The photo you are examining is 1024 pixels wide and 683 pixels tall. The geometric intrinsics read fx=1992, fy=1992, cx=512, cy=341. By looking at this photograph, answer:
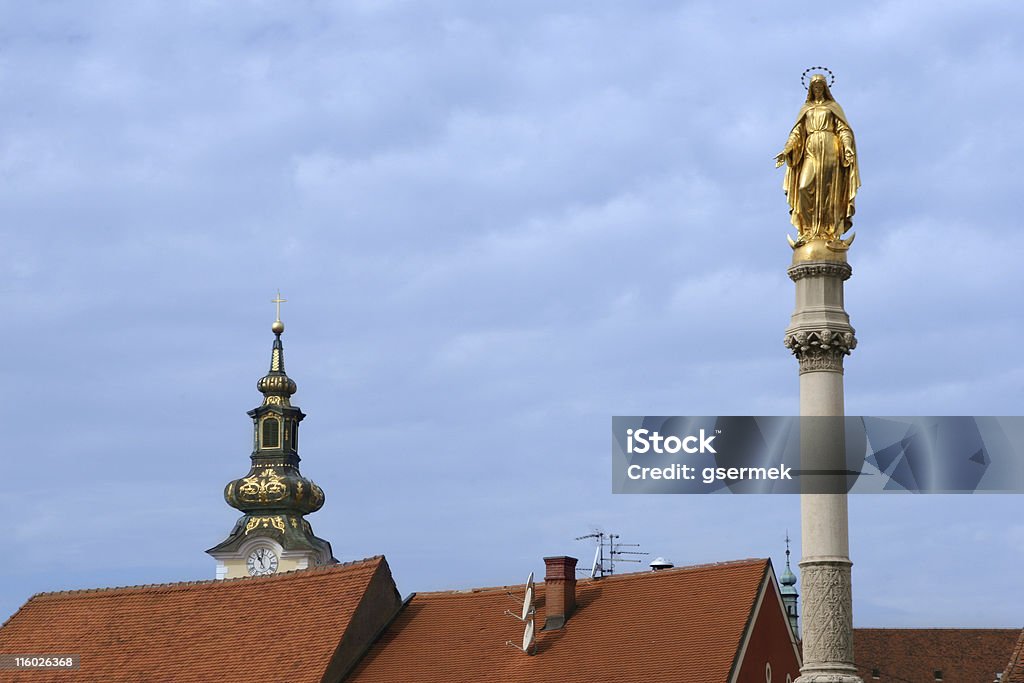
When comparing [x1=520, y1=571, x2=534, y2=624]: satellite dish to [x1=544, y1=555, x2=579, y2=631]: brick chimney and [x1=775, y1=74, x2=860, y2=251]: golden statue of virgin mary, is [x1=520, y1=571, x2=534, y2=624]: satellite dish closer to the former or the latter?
[x1=544, y1=555, x2=579, y2=631]: brick chimney

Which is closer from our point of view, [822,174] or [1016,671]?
[822,174]

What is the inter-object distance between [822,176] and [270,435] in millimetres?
55051

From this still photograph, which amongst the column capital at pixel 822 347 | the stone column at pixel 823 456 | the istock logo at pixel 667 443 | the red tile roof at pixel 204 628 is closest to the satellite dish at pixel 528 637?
the red tile roof at pixel 204 628

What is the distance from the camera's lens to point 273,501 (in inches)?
3110

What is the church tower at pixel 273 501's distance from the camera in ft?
254

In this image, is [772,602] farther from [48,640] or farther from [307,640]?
[48,640]

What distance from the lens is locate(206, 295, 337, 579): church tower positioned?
77500mm

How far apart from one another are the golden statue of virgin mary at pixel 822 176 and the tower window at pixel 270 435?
5449cm

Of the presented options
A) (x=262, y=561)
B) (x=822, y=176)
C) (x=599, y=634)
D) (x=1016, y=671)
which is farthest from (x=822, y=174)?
(x=262, y=561)

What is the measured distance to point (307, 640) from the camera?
50.4 m

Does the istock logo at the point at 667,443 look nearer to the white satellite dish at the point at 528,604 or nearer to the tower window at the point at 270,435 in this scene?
the white satellite dish at the point at 528,604

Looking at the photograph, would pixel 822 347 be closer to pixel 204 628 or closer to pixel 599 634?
pixel 599 634

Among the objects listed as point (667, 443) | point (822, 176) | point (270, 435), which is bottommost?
point (667, 443)

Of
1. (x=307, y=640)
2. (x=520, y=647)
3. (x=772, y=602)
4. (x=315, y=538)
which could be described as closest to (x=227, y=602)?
(x=307, y=640)
